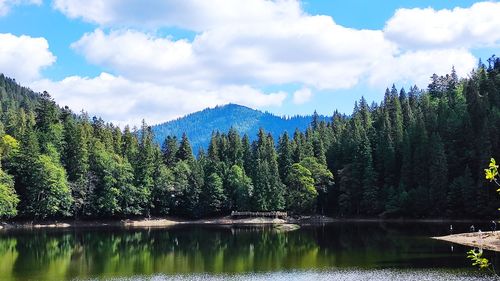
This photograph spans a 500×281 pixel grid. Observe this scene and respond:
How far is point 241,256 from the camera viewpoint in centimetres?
5772

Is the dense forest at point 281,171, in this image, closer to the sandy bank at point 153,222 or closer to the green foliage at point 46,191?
the green foliage at point 46,191

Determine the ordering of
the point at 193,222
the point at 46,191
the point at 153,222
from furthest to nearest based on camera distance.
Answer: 1. the point at 193,222
2. the point at 153,222
3. the point at 46,191

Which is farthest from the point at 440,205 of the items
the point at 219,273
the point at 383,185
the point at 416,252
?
the point at 219,273

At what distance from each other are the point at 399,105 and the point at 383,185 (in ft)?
93.7

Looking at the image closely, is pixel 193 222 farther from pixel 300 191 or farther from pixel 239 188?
pixel 300 191

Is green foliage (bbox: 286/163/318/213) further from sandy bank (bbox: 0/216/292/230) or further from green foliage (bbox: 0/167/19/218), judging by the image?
green foliage (bbox: 0/167/19/218)

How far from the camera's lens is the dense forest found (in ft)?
331

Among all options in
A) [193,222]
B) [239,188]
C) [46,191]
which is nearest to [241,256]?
[46,191]

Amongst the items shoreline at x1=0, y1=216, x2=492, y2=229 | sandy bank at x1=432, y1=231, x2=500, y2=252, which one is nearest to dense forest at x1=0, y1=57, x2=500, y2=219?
shoreline at x1=0, y1=216, x2=492, y2=229

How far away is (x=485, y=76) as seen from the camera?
411ft

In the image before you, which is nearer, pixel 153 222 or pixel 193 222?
pixel 153 222

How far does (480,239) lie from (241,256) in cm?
Result: 2831

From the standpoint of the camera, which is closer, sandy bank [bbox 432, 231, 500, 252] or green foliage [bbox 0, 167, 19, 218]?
sandy bank [bbox 432, 231, 500, 252]

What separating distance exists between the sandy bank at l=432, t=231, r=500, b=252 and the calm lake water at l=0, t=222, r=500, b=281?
238 centimetres
